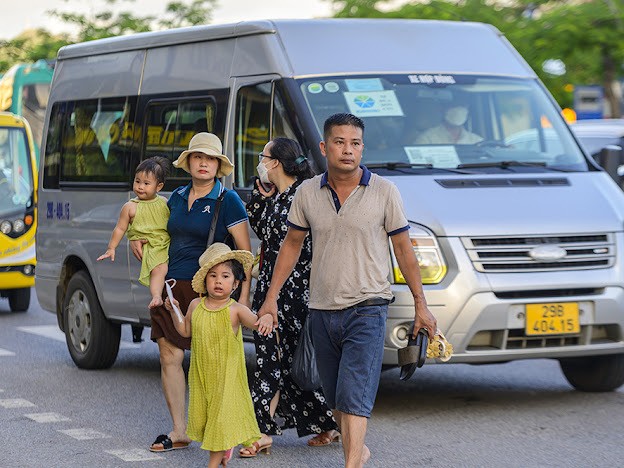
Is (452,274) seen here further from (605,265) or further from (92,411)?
(92,411)

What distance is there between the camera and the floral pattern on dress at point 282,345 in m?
7.59

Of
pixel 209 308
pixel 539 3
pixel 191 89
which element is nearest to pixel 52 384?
pixel 191 89

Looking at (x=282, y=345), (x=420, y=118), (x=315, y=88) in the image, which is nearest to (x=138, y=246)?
(x=282, y=345)

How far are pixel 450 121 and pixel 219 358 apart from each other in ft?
9.98

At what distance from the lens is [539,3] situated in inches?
1341

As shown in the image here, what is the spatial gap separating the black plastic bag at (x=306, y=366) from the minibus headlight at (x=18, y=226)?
9214mm

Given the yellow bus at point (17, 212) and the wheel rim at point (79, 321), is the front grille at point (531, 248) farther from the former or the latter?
the yellow bus at point (17, 212)

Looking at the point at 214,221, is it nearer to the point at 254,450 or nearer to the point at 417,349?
the point at 254,450

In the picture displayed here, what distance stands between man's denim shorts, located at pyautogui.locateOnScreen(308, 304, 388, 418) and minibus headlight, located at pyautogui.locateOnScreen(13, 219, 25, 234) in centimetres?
995

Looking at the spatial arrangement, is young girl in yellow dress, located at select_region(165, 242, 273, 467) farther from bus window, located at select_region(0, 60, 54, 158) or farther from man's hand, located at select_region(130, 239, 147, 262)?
bus window, located at select_region(0, 60, 54, 158)

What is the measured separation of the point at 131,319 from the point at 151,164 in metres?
2.36

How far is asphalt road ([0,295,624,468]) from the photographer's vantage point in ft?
24.3

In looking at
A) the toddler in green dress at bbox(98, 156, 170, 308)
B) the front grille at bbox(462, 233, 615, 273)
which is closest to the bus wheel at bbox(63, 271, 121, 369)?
the toddler in green dress at bbox(98, 156, 170, 308)

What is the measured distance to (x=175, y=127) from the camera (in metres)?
9.98
